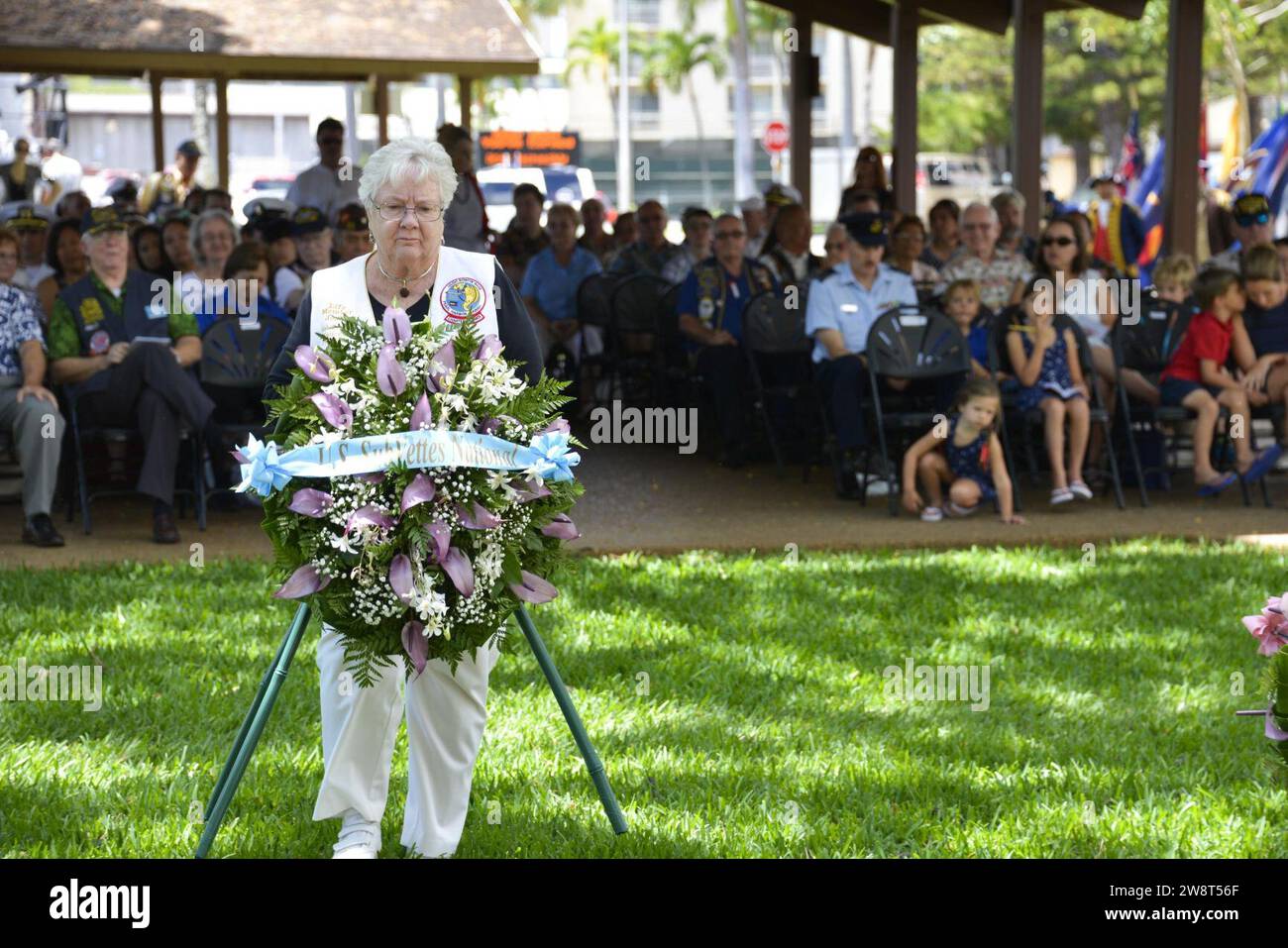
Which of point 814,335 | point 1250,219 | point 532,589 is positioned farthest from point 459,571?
point 1250,219

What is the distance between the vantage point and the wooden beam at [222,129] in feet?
69.7

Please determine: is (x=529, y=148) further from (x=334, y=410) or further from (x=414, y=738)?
(x=334, y=410)

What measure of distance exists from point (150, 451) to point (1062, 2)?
9.57 m

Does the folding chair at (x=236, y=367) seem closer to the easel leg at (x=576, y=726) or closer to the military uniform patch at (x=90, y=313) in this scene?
the military uniform patch at (x=90, y=313)

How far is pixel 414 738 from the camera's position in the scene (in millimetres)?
4887

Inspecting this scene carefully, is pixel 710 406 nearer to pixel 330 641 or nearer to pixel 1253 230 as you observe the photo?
pixel 1253 230

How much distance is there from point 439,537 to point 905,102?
48.9ft

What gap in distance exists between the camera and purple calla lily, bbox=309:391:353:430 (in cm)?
435

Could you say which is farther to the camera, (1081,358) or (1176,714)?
(1081,358)

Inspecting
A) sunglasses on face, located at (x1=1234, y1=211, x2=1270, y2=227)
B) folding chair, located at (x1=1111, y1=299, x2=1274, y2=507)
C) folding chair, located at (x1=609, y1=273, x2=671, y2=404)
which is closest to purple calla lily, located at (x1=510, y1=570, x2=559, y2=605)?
folding chair, located at (x1=1111, y1=299, x2=1274, y2=507)

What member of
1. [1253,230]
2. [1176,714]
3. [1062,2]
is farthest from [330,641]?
[1062,2]

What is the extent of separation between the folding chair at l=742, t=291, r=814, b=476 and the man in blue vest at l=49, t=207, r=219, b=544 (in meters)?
3.49

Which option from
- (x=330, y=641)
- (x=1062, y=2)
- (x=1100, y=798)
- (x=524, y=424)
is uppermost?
(x=1062, y=2)

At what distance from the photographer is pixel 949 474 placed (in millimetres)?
10609
